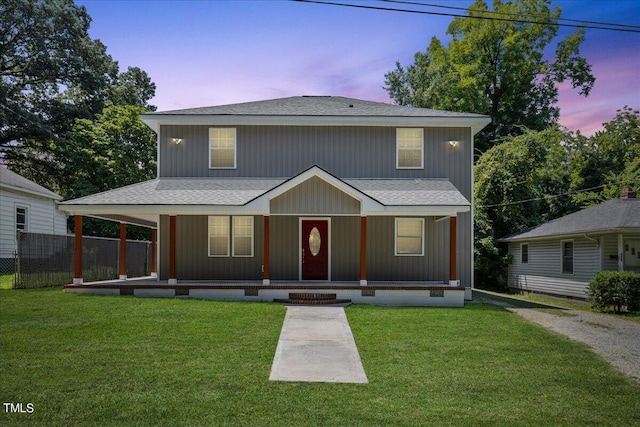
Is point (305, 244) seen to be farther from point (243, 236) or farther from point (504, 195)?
point (504, 195)

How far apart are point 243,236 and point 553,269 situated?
540 inches

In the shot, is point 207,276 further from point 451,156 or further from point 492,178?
point 492,178

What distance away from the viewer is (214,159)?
17.7m

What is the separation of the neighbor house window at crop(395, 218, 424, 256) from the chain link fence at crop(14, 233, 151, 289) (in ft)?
36.5

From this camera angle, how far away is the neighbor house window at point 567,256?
2078 cm

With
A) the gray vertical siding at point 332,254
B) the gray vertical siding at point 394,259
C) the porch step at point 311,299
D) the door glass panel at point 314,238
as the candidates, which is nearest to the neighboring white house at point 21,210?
the gray vertical siding at point 332,254

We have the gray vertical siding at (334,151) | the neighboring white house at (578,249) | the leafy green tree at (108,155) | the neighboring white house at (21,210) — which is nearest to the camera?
the gray vertical siding at (334,151)

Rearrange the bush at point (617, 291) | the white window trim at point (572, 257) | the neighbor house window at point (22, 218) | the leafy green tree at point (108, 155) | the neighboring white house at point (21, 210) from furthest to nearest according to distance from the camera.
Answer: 1. the leafy green tree at point (108, 155)
2. the neighbor house window at point (22, 218)
3. the neighboring white house at point (21, 210)
4. the white window trim at point (572, 257)
5. the bush at point (617, 291)

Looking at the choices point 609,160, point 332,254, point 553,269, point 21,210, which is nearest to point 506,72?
point 609,160

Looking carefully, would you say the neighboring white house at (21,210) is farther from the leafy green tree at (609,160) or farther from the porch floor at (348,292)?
the leafy green tree at (609,160)

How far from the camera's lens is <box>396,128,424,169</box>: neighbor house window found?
17.6 m

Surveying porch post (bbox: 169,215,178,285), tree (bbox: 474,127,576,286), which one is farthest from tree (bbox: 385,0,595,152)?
porch post (bbox: 169,215,178,285)

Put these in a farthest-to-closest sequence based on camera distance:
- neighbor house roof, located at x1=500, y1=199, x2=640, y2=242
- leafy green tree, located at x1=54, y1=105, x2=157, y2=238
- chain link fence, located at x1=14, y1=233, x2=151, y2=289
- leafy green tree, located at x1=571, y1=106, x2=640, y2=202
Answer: leafy green tree, located at x1=571, y1=106, x2=640, y2=202
leafy green tree, located at x1=54, y1=105, x2=157, y2=238
neighbor house roof, located at x1=500, y1=199, x2=640, y2=242
chain link fence, located at x1=14, y1=233, x2=151, y2=289

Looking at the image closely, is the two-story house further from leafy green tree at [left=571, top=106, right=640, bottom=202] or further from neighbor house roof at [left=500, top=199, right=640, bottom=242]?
leafy green tree at [left=571, top=106, right=640, bottom=202]
